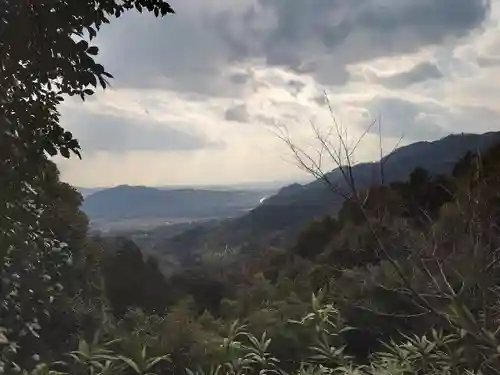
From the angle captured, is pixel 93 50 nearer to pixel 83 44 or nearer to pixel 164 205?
pixel 83 44

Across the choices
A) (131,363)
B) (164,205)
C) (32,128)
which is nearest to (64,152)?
(32,128)

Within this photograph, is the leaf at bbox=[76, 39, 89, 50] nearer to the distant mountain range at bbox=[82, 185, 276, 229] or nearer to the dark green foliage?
the distant mountain range at bbox=[82, 185, 276, 229]

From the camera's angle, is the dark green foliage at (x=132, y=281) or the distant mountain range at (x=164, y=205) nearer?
the distant mountain range at (x=164, y=205)

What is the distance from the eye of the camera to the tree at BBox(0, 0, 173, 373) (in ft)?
5.25

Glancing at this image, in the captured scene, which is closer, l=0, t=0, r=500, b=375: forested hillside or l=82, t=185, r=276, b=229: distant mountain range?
l=0, t=0, r=500, b=375: forested hillside

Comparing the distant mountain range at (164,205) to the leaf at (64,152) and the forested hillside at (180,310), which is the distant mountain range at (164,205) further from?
the leaf at (64,152)

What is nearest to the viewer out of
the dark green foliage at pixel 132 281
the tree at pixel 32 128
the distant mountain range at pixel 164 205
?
the tree at pixel 32 128

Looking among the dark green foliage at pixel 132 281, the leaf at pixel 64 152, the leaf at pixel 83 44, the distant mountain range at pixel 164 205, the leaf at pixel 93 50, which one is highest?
the leaf at pixel 83 44

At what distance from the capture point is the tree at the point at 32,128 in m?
1.60

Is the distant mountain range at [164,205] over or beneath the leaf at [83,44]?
beneath

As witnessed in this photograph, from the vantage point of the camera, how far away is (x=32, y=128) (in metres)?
1.67

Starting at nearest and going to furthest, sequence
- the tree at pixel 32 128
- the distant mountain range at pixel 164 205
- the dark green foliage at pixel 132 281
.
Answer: the tree at pixel 32 128
the distant mountain range at pixel 164 205
the dark green foliage at pixel 132 281

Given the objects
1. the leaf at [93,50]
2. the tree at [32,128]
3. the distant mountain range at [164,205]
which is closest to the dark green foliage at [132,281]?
the distant mountain range at [164,205]

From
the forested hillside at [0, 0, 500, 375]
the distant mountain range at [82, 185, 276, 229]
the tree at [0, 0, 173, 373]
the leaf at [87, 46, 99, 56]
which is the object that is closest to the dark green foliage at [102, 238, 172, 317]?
the distant mountain range at [82, 185, 276, 229]
